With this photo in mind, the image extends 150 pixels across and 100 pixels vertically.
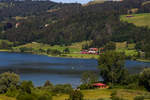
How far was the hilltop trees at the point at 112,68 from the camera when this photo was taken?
6550 cm

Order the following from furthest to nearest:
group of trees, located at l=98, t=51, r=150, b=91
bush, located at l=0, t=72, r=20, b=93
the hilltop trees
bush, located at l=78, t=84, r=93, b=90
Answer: the hilltop trees
bush, located at l=78, t=84, r=93, b=90
group of trees, located at l=98, t=51, r=150, b=91
bush, located at l=0, t=72, r=20, b=93

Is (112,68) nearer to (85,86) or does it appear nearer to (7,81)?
(85,86)

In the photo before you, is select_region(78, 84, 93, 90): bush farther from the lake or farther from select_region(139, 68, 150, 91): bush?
the lake

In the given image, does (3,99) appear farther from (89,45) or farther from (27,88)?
(89,45)

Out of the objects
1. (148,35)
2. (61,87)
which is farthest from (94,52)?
(61,87)

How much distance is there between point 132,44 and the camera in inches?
7397

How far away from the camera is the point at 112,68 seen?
67.2m

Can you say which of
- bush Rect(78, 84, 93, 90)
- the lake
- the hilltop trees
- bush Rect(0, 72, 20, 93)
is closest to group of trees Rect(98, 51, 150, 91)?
the hilltop trees

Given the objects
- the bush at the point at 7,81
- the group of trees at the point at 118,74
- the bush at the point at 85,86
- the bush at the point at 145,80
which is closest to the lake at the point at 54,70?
the group of trees at the point at 118,74

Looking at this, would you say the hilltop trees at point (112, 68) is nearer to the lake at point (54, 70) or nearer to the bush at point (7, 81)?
the lake at point (54, 70)

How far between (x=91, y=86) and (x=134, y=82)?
7682mm

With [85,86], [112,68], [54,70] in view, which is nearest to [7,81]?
[85,86]

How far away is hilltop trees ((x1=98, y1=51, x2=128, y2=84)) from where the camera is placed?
65.5m

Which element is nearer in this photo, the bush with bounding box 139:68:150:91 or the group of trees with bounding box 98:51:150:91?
the bush with bounding box 139:68:150:91
